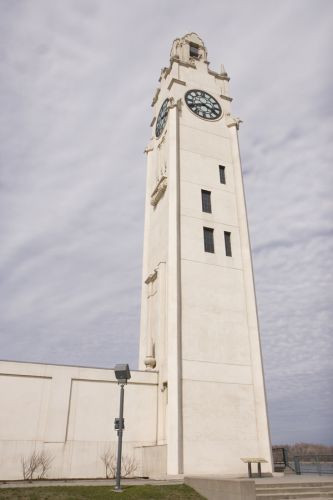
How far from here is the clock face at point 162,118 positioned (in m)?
38.3

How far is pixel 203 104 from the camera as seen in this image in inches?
1506

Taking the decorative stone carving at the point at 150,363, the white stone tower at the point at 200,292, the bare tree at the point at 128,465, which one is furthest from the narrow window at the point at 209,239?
the bare tree at the point at 128,465

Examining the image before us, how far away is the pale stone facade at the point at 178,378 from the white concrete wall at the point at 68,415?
6 centimetres

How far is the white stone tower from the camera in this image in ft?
79.3

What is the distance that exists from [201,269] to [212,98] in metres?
19.8

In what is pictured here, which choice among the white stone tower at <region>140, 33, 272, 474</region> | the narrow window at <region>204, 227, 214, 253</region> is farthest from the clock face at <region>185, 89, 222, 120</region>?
the narrow window at <region>204, 227, 214, 253</region>

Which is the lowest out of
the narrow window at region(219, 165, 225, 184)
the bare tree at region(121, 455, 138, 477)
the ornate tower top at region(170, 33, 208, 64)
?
the bare tree at region(121, 455, 138, 477)

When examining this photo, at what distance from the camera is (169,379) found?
2439 centimetres

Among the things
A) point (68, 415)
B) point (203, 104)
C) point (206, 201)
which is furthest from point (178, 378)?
point (203, 104)

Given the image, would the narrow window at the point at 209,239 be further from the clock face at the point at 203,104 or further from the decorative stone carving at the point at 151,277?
the clock face at the point at 203,104

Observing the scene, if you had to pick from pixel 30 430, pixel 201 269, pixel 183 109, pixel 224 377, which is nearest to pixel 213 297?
pixel 201 269

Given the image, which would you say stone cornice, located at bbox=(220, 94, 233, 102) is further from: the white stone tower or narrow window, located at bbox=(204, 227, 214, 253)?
narrow window, located at bbox=(204, 227, 214, 253)

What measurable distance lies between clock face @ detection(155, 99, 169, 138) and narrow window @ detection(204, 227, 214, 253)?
1319cm

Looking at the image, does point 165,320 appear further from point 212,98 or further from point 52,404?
point 212,98
